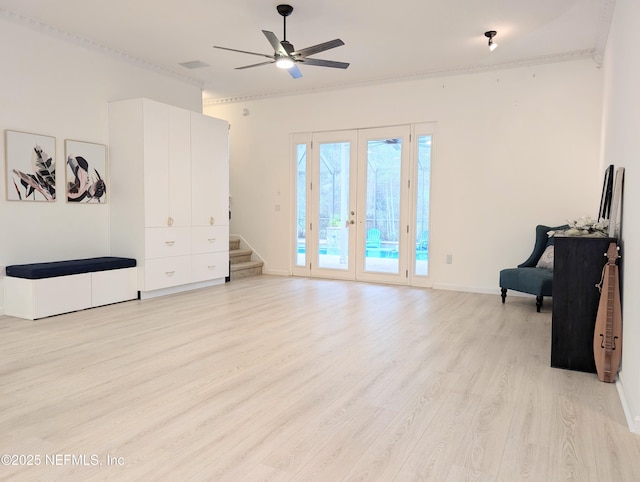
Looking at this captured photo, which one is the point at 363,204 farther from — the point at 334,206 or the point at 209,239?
the point at 209,239

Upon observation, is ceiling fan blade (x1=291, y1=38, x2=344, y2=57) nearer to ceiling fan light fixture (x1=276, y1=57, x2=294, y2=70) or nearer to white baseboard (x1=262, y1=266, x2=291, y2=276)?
ceiling fan light fixture (x1=276, y1=57, x2=294, y2=70)

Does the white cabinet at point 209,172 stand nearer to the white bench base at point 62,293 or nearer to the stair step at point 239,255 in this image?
the stair step at point 239,255

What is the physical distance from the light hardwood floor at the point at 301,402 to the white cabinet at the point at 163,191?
4.11ft

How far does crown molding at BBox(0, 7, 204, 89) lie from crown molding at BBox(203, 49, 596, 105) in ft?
3.78

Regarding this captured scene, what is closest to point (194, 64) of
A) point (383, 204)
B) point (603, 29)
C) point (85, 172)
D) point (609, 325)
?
point (85, 172)

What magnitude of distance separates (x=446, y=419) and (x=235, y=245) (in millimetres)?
6074

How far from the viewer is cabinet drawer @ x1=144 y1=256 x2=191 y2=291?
552 cm

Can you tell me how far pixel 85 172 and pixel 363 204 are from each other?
381cm

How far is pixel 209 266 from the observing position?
6445mm

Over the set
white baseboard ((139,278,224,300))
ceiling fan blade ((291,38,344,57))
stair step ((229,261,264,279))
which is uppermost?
ceiling fan blade ((291,38,344,57))

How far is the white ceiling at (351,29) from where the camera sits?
4.37 metres

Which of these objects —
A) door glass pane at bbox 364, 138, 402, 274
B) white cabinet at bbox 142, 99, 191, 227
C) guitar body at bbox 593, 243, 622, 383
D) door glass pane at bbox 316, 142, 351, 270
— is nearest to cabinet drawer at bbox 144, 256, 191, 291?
white cabinet at bbox 142, 99, 191, 227

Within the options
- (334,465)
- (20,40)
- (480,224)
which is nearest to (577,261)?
(334,465)

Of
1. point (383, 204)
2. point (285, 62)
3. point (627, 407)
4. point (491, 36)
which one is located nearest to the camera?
point (627, 407)
